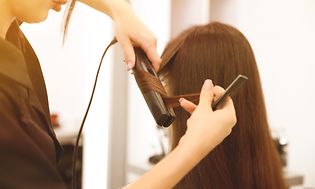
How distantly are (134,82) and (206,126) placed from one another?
2.48 feet

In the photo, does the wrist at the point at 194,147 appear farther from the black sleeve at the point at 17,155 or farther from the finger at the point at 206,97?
the black sleeve at the point at 17,155

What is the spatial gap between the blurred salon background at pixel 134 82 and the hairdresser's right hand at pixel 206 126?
10.3 inches

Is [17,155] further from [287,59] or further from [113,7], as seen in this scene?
[287,59]

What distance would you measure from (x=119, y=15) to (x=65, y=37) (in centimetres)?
25

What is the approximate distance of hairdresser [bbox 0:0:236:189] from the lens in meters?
0.48

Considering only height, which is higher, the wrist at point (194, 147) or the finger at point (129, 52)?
the finger at point (129, 52)

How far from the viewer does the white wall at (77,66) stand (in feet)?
2.56

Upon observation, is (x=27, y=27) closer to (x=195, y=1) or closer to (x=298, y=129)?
(x=195, y=1)

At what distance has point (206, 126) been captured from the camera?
0.49 m

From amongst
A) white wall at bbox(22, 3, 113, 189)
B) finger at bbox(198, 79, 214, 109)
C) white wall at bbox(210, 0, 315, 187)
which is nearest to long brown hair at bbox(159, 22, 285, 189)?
white wall at bbox(22, 3, 113, 189)

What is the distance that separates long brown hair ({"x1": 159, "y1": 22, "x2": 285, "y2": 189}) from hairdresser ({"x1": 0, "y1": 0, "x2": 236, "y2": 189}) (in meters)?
0.22

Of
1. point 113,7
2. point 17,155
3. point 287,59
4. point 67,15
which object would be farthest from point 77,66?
point 287,59

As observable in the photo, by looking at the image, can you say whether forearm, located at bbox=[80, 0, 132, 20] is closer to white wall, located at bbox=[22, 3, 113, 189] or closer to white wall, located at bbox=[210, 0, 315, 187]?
white wall, located at bbox=[22, 3, 113, 189]

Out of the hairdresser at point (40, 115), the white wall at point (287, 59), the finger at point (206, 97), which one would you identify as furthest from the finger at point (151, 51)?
the white wall at point (287, 59)
